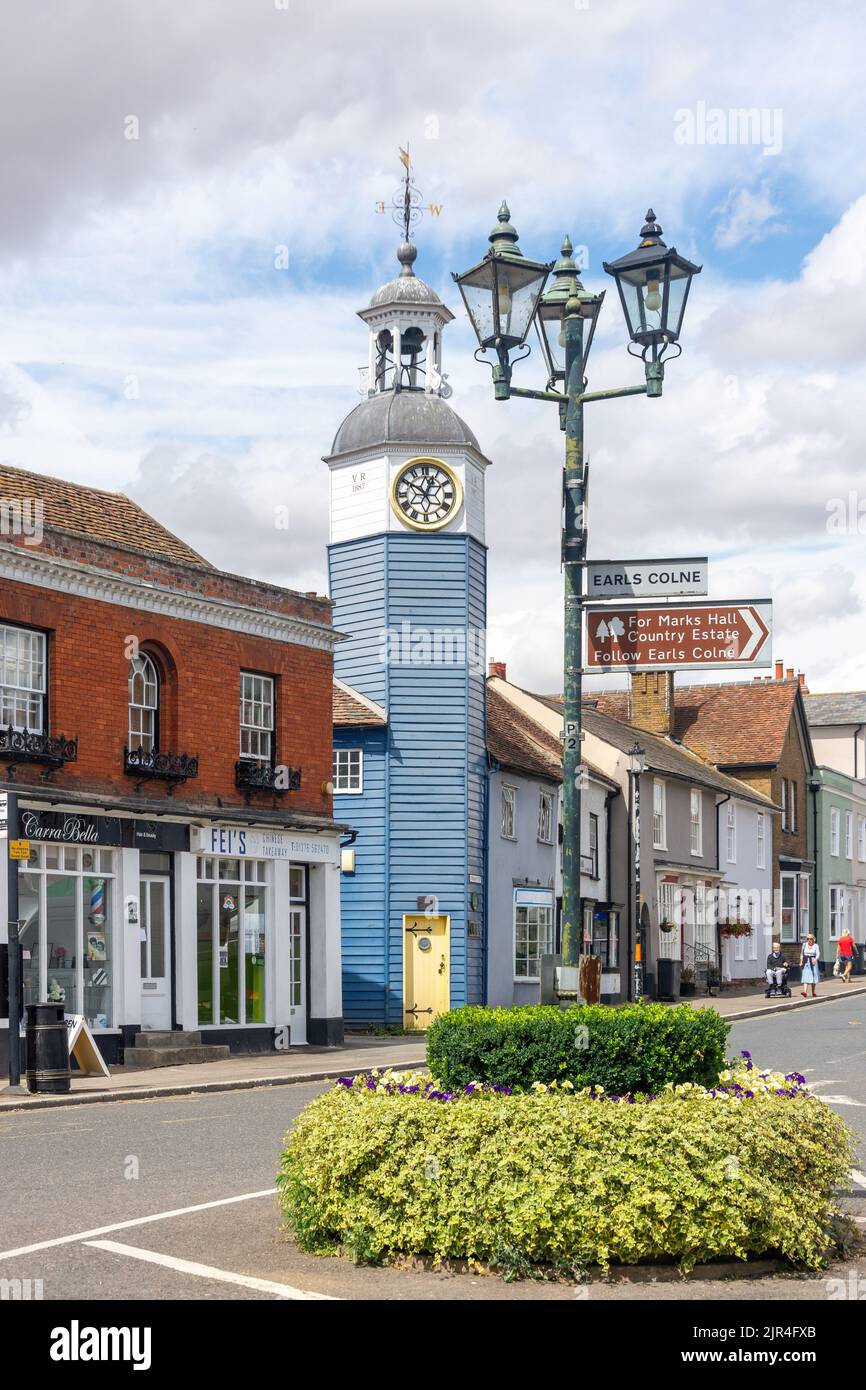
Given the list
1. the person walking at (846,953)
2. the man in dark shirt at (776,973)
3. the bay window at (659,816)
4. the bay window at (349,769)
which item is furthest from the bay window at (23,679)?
the person walking at (846,953)

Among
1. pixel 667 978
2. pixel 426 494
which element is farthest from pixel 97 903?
pixel 667 978

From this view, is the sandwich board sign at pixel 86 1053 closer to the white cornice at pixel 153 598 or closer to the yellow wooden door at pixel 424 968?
the white cornice at pixel 153 598

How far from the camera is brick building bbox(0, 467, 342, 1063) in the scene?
21.3 metres

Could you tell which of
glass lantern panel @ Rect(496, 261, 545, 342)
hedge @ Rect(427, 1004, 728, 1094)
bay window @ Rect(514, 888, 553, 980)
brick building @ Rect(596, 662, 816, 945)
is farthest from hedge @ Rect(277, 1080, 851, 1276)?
brick building @ Rect(596, 662, 816, 945)

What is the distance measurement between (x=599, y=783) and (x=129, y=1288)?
32.0 m

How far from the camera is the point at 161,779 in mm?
23219

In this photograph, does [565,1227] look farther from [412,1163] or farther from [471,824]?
[471,824]

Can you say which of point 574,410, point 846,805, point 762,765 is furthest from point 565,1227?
point 846,805

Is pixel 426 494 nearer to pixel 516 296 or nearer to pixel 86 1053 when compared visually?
pixel 86 1053

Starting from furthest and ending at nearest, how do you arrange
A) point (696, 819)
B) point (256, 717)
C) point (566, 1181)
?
1. point (696, 819)
2. point (256, 717)
3. point (566, 1181)

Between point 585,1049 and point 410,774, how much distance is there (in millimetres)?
22173

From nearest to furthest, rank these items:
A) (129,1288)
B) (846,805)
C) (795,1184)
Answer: (129,1288) → (795,1184) → (846,805)

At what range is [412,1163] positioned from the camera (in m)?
7.75

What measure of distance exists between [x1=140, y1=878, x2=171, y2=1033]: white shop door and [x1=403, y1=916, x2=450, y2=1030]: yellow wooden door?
8257 mm
